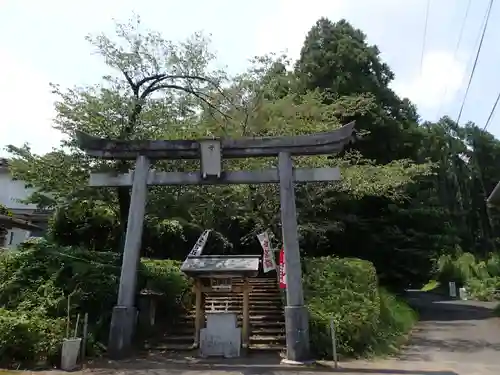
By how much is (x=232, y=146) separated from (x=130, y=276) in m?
4.48

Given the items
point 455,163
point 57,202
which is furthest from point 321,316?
point 455,163

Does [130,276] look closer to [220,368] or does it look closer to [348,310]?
[220,368]

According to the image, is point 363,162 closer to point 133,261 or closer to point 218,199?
point 218,199

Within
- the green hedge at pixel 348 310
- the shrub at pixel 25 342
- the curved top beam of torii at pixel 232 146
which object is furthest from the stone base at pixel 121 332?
the green hedge at pixel 348 310

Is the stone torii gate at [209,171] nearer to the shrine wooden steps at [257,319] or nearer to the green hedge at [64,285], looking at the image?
the green hedge at [64,285]

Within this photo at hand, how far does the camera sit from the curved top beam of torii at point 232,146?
13.1 metres

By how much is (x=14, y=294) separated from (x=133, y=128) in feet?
19.6

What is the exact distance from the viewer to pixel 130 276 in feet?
40.9

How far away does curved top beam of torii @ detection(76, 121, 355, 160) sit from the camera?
1309 centimetres

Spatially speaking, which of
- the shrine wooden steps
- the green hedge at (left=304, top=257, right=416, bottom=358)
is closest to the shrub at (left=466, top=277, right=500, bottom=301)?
the green hedge at (left=304, top=257, right=416, bottom=358)

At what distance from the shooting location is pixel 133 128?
49.7 ft

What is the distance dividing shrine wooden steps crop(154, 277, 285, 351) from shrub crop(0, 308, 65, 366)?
11.1ft

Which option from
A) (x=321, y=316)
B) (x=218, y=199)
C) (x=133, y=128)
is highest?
(x=133, y=128)

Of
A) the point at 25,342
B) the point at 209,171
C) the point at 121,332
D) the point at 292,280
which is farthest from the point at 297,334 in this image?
the point at 25,342
